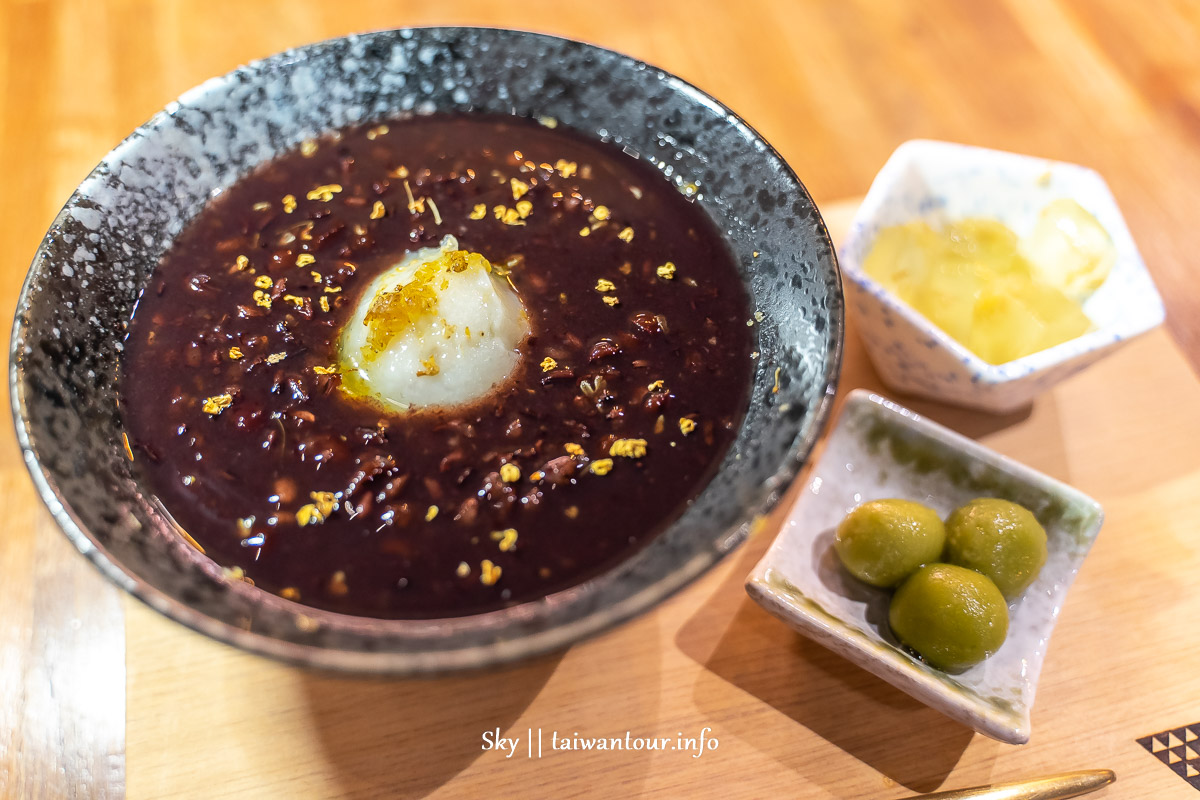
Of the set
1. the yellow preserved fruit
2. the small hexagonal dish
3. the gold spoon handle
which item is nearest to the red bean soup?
the small hexagonal dish

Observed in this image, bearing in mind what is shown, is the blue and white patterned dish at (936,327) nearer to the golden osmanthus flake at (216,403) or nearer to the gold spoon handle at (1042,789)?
the gold spoon handle at (1042,789)

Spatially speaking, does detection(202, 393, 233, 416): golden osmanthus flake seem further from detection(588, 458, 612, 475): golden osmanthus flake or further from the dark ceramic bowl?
detection(588, 458, 612, 475): golden osmanthus flake

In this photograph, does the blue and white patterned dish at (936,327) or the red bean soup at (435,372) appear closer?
the red bean soup at (435,372)

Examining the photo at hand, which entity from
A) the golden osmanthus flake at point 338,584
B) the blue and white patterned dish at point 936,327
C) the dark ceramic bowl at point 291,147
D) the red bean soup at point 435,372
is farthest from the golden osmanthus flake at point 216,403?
the blue and white patterned dish at point 936,327

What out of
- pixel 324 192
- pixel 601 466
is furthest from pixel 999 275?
pixel 324 192

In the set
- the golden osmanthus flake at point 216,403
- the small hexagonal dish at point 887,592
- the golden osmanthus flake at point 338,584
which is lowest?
the small hexagonal dish at point 887,592

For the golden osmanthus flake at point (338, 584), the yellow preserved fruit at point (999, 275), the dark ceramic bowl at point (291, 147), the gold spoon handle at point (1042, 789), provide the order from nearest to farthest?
1. the dark ceramic bowl at point (291, 147)
2. the golden osmanthus flake at point (338, 584)
3. the gold spoon handle at point (1042, 789)
4. the yellow preserved fruit at point (999, 275)

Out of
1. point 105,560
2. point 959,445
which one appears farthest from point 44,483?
point 959,445
